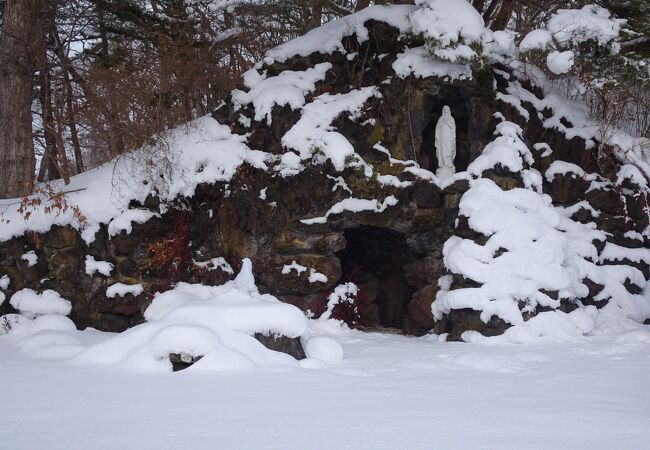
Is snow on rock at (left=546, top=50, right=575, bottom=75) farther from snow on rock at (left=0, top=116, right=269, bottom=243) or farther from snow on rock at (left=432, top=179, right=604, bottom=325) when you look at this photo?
snow on rock at (left=0, top=116, right=269, bottom=243)

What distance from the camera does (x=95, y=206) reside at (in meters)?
8.42

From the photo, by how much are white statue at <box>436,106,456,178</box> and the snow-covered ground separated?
13.7 feet

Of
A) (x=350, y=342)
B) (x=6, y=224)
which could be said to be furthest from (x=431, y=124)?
(x=6, y=224)

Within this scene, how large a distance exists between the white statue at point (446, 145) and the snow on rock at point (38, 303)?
5936 mm

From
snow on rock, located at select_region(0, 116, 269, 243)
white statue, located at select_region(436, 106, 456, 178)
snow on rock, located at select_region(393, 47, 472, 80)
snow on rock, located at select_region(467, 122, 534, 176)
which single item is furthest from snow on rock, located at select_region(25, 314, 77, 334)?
snow on rock, located at select_region(393, 47, 472, 80)

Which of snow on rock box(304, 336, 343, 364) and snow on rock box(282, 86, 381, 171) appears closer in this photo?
snow on rock box(304, 336, 343, 364)

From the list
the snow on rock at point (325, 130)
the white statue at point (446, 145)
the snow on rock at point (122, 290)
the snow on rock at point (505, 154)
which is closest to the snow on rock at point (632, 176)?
the snow on rock at point (505, 154)

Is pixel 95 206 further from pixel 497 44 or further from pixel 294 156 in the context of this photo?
pixel 497 44

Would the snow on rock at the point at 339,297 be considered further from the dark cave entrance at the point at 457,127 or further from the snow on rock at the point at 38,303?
the snow on rock at the point at 38,303

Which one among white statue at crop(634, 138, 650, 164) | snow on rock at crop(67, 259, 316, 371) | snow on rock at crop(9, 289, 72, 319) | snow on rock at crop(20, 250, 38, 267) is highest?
white statue at crop(634, 138, 650, 164)

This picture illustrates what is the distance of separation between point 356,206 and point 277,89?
7.88ft

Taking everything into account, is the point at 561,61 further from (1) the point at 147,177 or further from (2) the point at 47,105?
(2) the point at 47,105

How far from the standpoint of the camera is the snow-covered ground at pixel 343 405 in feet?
9.07

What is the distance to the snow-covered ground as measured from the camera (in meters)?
2.77
